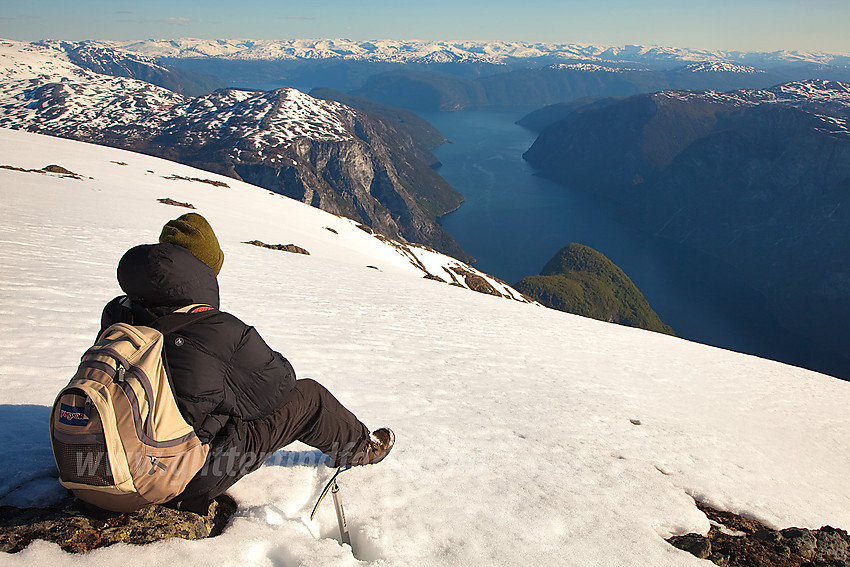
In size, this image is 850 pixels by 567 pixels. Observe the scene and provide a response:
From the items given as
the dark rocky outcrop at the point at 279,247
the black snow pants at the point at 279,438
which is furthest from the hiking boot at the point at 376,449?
the dark rocky outcrop at the point at 279,247

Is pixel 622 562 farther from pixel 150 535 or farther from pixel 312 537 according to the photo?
pixel 150 535

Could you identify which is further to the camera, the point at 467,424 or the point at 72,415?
the point at 467,424

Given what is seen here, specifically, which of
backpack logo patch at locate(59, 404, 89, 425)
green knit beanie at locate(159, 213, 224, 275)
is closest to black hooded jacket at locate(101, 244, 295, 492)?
green knit beanie at locate(159, 213, 224, 275)

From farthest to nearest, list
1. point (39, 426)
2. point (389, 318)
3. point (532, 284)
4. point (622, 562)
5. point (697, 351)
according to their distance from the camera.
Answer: point (532, 284) → point (697, 351) → point (389, 318) → point (39, 426) → point (622, 562)

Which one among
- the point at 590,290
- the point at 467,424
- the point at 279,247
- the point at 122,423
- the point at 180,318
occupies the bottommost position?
the point at 590,290

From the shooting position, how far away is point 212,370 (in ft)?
12.6

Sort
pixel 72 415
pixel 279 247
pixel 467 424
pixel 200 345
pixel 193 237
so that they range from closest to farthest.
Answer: pixel 72 415, pixel 200 345, pixel 193 237, pixel 467 424, pixel 279 247

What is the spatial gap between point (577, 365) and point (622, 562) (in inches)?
355

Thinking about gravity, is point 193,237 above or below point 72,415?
above

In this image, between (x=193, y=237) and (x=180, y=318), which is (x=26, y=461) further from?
(x=193, y=237)

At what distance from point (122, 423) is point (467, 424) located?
5.85 m

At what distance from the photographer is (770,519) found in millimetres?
6672

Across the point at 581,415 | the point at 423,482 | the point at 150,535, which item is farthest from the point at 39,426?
the point at 581,415

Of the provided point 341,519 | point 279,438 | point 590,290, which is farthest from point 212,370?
point 590,290
